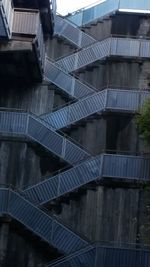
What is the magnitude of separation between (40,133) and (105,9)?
9.33m

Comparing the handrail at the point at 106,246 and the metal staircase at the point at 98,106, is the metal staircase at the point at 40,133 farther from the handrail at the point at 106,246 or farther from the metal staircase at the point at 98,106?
the handrail at the point at 106,246

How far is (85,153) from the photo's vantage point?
28.0 metres

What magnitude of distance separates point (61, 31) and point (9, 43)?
6.90m

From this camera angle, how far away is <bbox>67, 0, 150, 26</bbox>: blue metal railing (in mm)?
33188

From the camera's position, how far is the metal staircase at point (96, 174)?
87.0 ft

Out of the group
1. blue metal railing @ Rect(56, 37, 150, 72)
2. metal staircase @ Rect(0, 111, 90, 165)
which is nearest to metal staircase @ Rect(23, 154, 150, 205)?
metal staircase @ Rect(0, 111, 90, 165)

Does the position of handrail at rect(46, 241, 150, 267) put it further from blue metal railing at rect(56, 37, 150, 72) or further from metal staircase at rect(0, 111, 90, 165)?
blue metal railing at rect(56, 37, 150, 72)

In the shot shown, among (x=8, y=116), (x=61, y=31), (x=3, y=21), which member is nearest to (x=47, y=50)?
(x=61, y=31)

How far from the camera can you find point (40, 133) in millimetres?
27500

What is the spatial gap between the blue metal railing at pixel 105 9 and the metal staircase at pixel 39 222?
12.2m

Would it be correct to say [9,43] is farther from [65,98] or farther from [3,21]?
[65,98]

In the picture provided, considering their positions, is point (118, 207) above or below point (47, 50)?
below

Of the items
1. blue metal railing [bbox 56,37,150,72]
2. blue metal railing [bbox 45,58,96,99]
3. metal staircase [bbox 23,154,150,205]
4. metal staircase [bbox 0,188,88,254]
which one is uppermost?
blue metal railing [bbox 56,37,150,72]

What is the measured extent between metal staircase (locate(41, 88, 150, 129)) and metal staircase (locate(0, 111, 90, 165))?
4.41 feet
